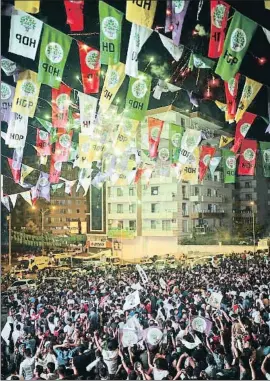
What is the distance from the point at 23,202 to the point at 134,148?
140 centimetres

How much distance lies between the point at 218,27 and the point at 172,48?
0.56 metres

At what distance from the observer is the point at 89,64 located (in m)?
4.69

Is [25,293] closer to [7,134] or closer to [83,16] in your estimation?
[7,134]

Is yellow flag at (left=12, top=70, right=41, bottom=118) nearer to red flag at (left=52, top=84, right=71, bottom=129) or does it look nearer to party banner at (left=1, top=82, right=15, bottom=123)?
party banner at (left=1, top=82, right=15, bottom=123)

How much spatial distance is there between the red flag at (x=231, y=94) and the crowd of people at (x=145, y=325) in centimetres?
162

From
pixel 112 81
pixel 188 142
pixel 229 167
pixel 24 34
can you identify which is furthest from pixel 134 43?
pixel 229 167

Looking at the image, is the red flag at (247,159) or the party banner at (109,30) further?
the red flag at (247,159)

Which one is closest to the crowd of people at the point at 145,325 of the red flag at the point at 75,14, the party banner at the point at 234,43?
the party banner at the point at 234,43

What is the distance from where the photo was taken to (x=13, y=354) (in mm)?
4953

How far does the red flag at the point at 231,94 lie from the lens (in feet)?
16.1

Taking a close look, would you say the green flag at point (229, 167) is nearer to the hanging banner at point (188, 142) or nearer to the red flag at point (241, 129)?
the red flag at point (241, 129)

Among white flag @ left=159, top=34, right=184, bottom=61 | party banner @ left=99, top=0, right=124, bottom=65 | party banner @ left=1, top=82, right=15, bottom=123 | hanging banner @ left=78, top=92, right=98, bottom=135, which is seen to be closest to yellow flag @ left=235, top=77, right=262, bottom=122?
white flag @ left=159, top=34, right=184, bottom=61

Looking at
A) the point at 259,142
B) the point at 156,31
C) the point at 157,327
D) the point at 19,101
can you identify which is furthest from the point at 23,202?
the point at 259,142

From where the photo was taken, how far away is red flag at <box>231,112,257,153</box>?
501 centimetres
